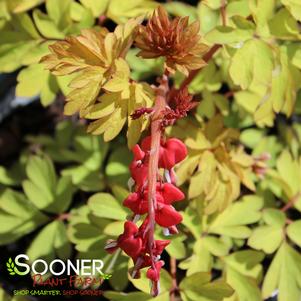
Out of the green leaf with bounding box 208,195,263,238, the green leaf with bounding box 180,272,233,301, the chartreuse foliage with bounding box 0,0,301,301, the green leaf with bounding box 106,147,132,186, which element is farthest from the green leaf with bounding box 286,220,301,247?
the green leaf with bounding box 106,147,132,186

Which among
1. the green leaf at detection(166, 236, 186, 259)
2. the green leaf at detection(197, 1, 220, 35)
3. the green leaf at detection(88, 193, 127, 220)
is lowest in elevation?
the green leaf at detection(166, 236, 186, 259)

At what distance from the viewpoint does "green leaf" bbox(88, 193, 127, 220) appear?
6.27 ft

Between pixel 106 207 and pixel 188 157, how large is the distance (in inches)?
14.9

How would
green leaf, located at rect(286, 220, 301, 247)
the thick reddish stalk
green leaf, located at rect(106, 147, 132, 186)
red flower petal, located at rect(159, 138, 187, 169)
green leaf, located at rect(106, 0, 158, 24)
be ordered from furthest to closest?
green leaf, located at rect(106, 147, 132, 186) < green leaf, located at rect(106, 0, 158, 24) < green leaf, located at rect(286, 220, 301, 247) < red flower petal, located at rect(159, 138, 187, 169) < the thick reddish stalk

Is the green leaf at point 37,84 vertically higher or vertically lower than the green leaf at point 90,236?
higher

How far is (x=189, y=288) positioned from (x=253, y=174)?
2.27 ft

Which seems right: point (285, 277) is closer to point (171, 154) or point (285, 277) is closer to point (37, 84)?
point (171, 154)

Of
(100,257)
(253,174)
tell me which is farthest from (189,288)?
(253,174)

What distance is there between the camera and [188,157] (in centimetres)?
202

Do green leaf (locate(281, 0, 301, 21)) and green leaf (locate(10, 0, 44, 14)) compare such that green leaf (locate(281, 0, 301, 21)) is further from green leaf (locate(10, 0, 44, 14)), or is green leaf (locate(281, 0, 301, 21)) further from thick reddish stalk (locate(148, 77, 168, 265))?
green leaf (locate(10, 0, 44, 14))

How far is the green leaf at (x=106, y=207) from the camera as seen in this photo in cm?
191

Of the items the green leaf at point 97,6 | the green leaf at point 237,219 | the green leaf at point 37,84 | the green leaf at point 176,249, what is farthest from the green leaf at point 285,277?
the green leaf at point 97,6

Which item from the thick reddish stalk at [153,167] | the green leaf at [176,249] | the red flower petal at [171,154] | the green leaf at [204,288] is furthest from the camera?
the green leaf at [176,249]

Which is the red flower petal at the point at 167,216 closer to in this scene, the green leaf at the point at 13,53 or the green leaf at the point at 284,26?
the green leaf at the point at 284,26
